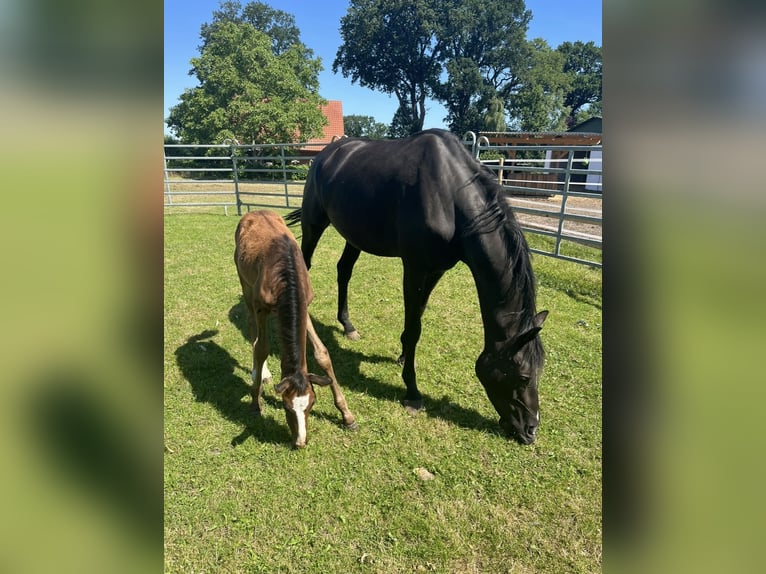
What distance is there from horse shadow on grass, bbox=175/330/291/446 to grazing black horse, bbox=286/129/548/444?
1.12 meters

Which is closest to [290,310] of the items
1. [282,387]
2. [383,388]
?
[282,387]

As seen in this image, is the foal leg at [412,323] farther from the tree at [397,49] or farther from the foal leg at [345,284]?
the tree at [397,49]

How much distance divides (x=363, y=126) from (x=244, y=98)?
126 ft

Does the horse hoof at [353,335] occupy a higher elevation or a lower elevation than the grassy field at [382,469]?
higher

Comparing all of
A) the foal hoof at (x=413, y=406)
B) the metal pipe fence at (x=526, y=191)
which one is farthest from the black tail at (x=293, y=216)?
the foal hoof at (x=413, y=406)

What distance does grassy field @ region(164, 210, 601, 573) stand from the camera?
2.33 metres

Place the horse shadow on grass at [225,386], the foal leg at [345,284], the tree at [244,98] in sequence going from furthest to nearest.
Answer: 1. the tree at [244,98]
2. the foal leg at [345,284]
3. the horse shadow on grass at [225,386]

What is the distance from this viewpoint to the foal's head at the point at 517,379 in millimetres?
2812

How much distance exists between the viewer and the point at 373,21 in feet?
129

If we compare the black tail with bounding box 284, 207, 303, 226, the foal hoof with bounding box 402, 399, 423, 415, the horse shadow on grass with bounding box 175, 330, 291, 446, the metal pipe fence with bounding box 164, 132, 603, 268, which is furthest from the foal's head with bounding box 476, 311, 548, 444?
the black tail with bounding box 284, 207, 303, 226

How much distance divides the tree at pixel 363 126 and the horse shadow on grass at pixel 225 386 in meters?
56.0

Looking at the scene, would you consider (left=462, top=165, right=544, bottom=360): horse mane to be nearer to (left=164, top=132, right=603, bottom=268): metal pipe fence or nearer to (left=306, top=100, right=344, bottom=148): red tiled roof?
(left=164, top=132, right=603, bottom=268): metal pipe fence
